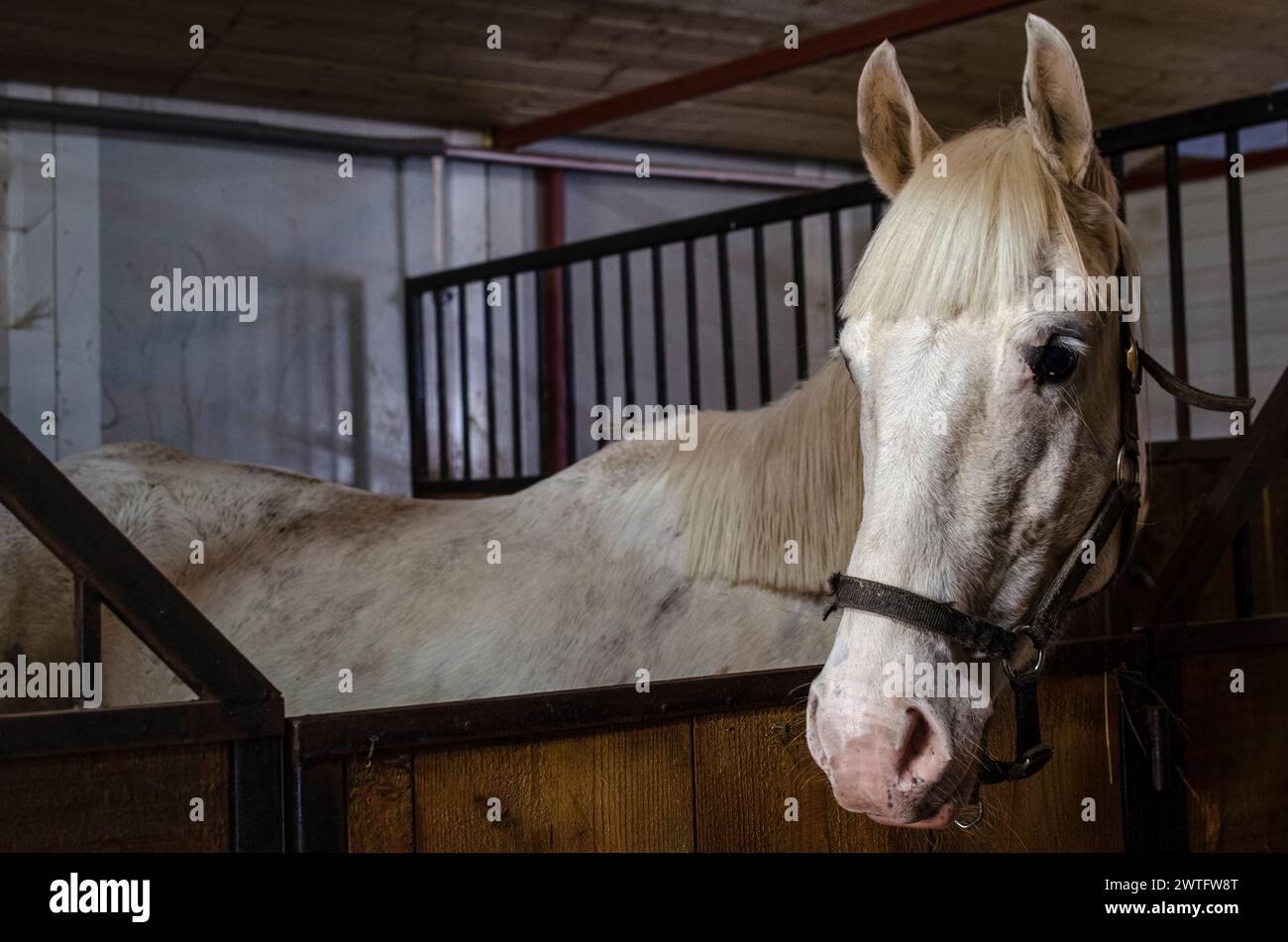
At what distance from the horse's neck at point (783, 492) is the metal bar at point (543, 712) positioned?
1.00ft

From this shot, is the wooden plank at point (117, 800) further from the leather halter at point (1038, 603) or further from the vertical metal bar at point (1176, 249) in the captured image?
the vertical metal bar at point (1176, 249)

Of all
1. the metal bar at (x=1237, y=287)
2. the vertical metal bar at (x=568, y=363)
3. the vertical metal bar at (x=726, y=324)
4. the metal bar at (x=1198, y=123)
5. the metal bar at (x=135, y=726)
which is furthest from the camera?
the vertical metal bar at (x=568, y=363)

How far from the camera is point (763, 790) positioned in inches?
48.6

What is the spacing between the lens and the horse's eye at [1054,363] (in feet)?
3.66

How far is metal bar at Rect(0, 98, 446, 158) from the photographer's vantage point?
394cm

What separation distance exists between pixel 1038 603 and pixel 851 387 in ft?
1.49

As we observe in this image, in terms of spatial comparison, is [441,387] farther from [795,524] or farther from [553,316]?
[795,524]

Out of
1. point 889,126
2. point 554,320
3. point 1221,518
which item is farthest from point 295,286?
point 1221,518

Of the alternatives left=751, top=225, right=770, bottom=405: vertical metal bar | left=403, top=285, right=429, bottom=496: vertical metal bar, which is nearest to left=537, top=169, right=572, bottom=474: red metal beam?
left=403, top=285, right=429, bottom=496: vertical metal bar

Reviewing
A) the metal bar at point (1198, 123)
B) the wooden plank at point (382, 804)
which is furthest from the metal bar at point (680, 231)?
the wooden plank at point (382, 804)

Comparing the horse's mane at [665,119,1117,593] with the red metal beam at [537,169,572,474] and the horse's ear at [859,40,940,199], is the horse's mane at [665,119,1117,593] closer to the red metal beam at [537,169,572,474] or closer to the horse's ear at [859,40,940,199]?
the horse's ear at [859,40,940,199]

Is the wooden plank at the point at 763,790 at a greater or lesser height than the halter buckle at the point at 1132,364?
lesser

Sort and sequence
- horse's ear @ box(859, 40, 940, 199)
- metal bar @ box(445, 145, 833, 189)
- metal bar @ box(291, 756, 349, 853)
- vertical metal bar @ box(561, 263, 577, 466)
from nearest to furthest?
1. metal bar @ box(291, 756, 349, 853)
2. horse's ear @ box(859, 40, 940, 199)
3. vertical metal bar @ box(561, 263, 577, 466)
4. metal bar @ box(445, 145, 833, 189)
